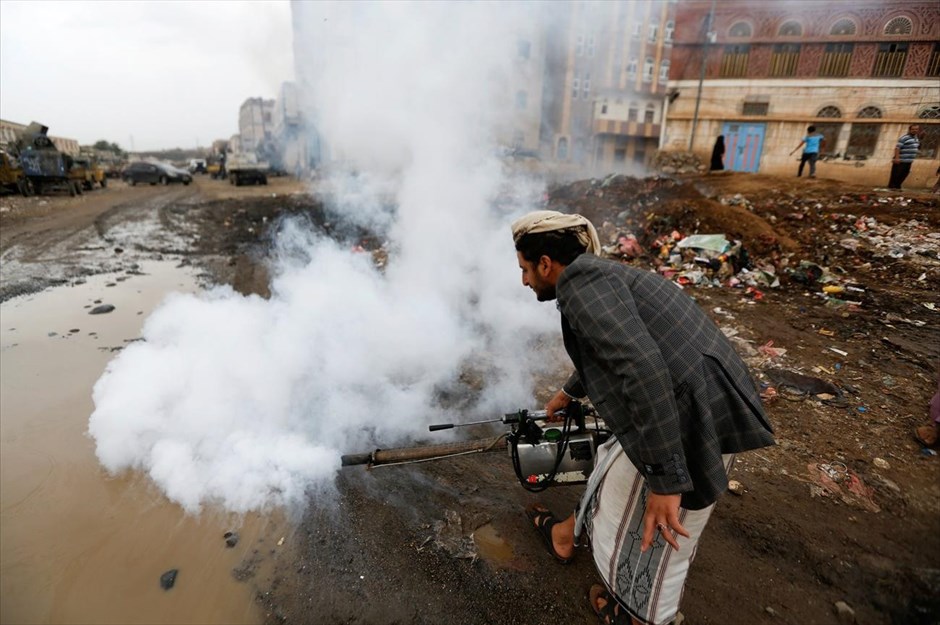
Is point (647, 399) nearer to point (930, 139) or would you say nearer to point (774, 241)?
point (774, 241)

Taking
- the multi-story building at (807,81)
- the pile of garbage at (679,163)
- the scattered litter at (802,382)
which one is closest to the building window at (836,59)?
the multi-story building at (807,81)

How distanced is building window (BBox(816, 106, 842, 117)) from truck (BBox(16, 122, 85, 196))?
26605 mm

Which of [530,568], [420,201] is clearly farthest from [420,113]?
[530,568]

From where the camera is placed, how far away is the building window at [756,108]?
49.8 feet

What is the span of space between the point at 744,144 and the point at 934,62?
6.98 meters

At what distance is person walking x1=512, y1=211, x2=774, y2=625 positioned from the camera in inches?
46.1

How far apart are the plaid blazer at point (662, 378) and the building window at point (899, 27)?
45.7 feet

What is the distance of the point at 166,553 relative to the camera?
221cm

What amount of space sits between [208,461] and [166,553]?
1.64 ft

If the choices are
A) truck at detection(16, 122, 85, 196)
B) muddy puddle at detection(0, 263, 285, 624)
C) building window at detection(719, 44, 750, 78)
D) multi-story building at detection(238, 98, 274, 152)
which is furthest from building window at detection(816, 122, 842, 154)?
multi-story building at detection(238, 98, 274, 152)

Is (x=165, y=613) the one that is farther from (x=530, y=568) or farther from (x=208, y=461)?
(x=530, y=568)

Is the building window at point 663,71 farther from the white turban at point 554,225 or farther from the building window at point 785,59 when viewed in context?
the white turban at point 554,225

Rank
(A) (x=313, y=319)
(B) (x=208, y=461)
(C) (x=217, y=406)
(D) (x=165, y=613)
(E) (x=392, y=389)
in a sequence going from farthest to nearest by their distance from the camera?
(A) (x=313, y=319) → (E) (x=392, y=389) → (C) (x=217, y=406) → (B) (x=208, y=461) → (D) (x=165, y=613)

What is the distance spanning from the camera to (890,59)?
10.3 meters
